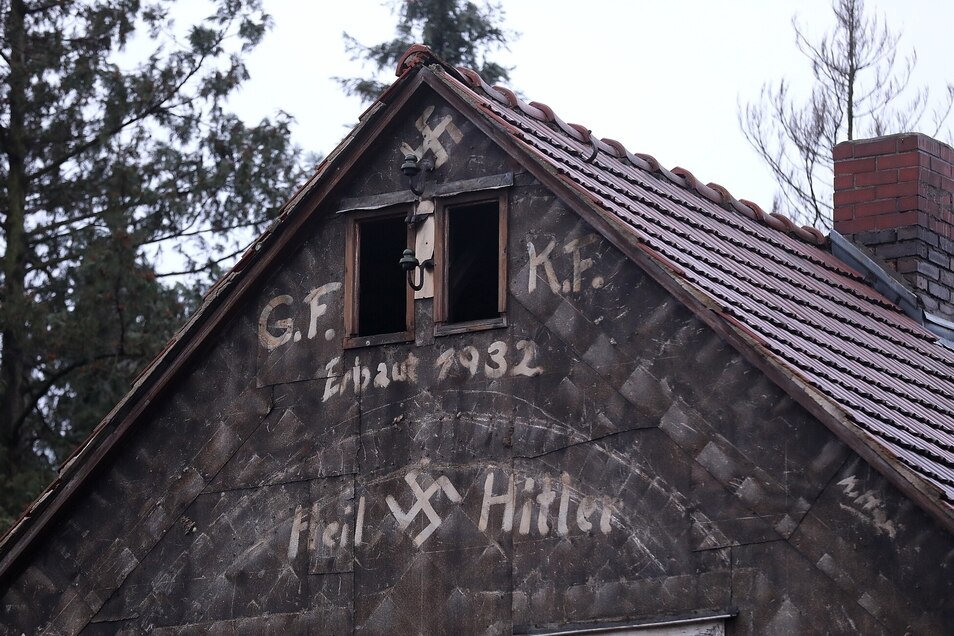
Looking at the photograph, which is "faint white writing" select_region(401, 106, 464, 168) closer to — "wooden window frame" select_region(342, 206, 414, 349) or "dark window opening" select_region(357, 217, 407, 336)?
"wooden window frame" select_region(342, 206, 414, 349)

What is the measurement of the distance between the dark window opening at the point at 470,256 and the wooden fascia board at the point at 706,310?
568 millimetres

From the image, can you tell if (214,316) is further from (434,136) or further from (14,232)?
(14,232)

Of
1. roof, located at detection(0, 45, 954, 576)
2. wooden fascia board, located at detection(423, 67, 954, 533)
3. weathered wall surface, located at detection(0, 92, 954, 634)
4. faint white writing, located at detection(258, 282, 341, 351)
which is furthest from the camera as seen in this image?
faint white writing, located at detection(258, 282, 341, 351)

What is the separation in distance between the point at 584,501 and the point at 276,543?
2279mm

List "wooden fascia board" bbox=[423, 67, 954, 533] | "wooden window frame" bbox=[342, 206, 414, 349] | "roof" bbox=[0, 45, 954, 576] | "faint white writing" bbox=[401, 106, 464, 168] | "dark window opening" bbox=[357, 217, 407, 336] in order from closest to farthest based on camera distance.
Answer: "wooden fascia board" bbox=[423, 67, 954, 533] → "roof" bbox=[0, 45, 954, 576] → "wooden window frame" bbox=[342, 206, 414, 349] → "faint white writing" bbox=[401, 106, 464, 168] → "dark window opening" bbox=[357, 217, 407, 336]

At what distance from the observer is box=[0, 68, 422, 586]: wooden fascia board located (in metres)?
12.8

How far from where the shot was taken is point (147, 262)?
27203mm

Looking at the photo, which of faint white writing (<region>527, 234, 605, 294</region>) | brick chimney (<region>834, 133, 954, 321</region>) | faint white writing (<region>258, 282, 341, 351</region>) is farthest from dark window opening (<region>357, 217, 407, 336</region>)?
brick chimney (<region>834, 133, 954, 321</region>)

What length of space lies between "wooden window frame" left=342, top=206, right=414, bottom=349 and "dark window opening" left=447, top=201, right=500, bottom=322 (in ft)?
0.92

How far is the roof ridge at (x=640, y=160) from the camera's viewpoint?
13.2m

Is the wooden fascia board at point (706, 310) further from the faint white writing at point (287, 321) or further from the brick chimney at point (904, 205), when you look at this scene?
the brick chimney at point (904, 205)

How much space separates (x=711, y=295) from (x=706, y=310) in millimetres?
124

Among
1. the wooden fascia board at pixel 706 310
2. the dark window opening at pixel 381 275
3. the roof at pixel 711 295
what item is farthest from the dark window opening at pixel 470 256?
the roof at pixel 711 295

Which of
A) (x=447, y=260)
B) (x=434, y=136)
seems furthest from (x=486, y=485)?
(x=434, y=136)
